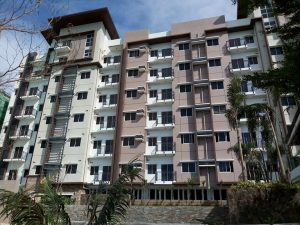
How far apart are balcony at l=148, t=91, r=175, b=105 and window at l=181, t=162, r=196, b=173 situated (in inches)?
309

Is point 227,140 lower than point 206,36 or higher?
lower

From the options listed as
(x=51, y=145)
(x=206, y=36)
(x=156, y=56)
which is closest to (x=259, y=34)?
(x=206, y=36)

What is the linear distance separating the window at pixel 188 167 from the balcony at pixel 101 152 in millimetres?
8856

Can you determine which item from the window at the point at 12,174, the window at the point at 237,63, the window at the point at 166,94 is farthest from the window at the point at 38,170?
the window at the point at 237,63

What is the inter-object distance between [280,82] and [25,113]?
3817 cm

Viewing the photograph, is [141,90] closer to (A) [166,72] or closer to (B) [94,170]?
(A) [166,72]

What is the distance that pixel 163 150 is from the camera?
108 feet

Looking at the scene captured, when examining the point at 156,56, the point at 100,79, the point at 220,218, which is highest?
the point at 156,56

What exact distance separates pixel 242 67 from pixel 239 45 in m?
3.07

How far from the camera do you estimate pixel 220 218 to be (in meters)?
20.5

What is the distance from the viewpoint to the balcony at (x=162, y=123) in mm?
33656

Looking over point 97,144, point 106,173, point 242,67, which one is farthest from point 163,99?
point 106,173

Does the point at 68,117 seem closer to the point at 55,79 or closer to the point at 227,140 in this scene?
the point at 55,79

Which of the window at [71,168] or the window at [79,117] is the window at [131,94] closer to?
→ the window at [79,117]
